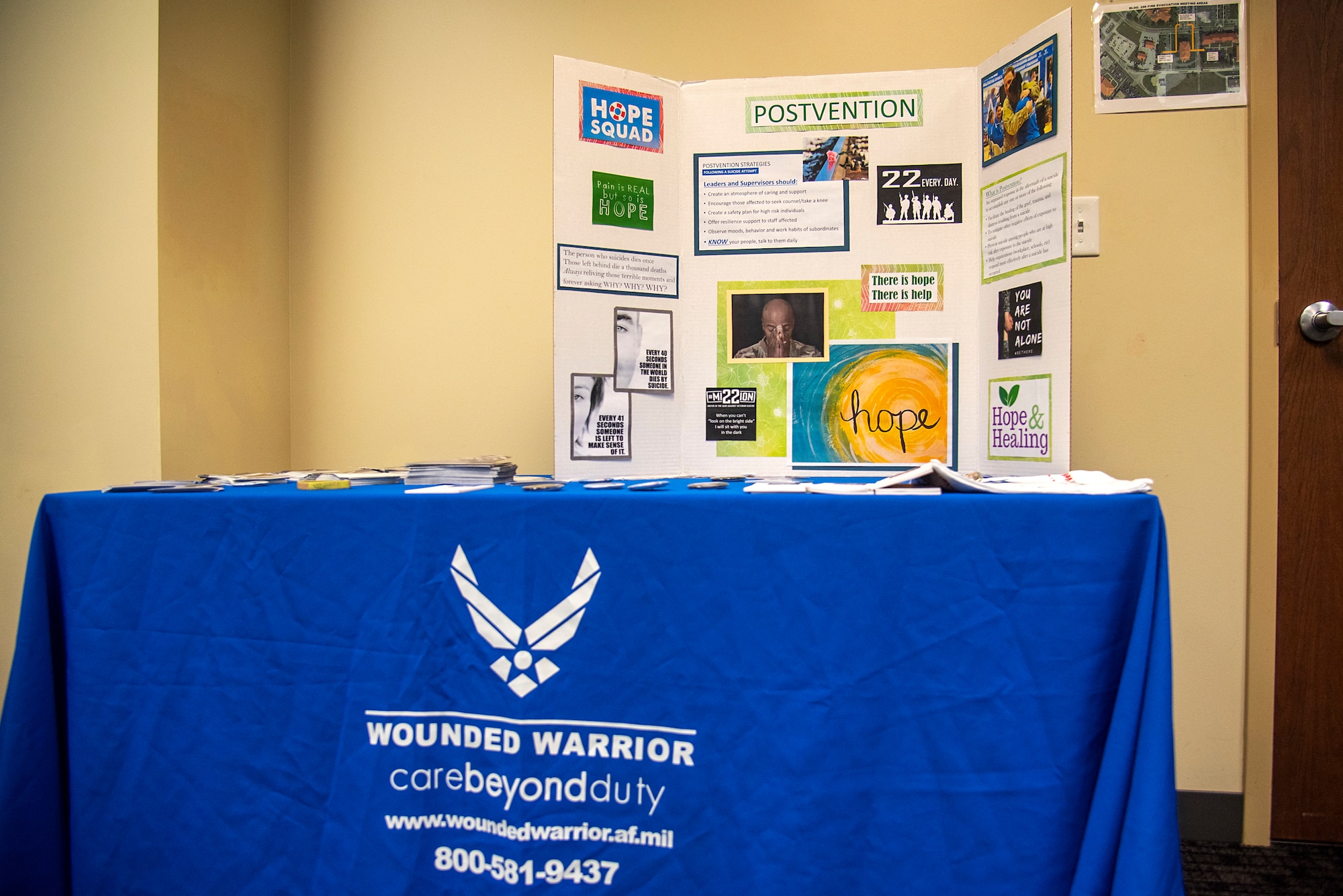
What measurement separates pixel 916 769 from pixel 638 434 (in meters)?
0.79

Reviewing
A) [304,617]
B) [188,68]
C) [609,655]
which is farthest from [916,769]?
[188,68]

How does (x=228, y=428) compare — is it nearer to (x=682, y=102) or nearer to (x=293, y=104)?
Result: (x=293, y=104)

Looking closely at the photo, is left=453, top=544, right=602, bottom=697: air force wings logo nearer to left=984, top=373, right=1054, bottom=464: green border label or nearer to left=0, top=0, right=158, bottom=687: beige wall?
left=984, top=373, right=1054, bottom=464: green border label

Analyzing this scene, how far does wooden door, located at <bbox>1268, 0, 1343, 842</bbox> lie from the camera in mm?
1465

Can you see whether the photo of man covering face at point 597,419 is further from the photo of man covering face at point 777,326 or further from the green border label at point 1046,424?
the green border label at point 1046,424

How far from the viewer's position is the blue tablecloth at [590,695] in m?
0.83

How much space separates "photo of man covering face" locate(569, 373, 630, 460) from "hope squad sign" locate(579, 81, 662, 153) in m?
0.50

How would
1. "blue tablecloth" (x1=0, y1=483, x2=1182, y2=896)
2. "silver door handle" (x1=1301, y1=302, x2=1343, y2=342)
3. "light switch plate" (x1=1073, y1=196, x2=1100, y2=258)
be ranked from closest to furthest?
"blue tablecloth" (x1=0, y1=483, x2=1182, y2=896) < "silver door handle" (x1=1301, y1=302, x2=1343, y2=342) < "light switch plate" (x1=1073, y1=196, x2=1100, y2=258)

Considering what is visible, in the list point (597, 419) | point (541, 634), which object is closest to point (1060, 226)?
point (597, 419)

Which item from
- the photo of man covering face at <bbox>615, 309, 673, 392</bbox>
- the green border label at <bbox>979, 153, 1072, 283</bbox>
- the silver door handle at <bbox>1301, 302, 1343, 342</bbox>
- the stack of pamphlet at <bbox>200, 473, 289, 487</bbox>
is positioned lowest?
the stack of pamphlet at <bbox>200, 473, 289, 487</bbox>

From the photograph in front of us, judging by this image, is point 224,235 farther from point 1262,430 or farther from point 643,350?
point 1262,430

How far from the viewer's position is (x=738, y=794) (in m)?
0.87

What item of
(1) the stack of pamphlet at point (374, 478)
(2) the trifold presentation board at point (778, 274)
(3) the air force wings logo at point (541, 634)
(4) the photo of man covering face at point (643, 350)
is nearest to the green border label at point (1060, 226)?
(2) the trifold presentation board at point (778, 274)

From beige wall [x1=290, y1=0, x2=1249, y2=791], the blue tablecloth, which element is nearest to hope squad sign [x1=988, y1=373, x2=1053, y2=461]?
the blue tablecloth
